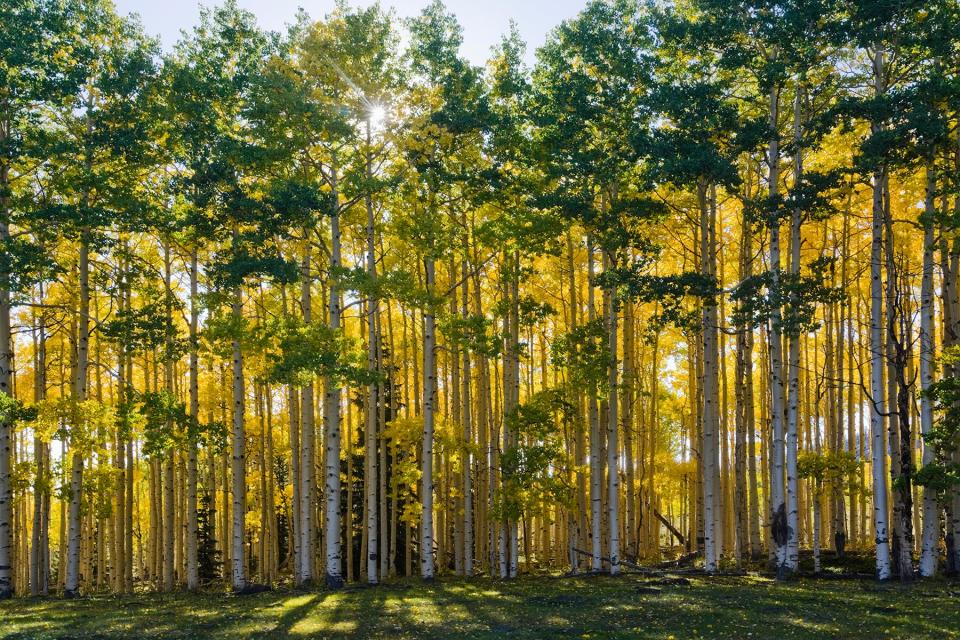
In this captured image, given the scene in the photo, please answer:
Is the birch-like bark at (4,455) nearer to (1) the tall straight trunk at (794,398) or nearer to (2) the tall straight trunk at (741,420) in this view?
(1) the tall straight trunk at (794,398)

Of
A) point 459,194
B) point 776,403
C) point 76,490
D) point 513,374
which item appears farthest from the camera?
point 459,194

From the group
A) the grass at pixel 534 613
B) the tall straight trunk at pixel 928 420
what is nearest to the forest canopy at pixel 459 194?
the tall straight trunk at pixel 928 420

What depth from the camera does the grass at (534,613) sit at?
1138 cm

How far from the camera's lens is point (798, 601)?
13992 mm

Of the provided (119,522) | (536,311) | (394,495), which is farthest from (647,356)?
(119,522)

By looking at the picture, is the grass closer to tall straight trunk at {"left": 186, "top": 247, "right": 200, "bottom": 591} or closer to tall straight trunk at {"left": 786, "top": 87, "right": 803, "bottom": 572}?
tall straight trunk at {"left": 786, "top": 87, "right": 803, "bottom": 572}

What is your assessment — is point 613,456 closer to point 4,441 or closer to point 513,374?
point 513,374

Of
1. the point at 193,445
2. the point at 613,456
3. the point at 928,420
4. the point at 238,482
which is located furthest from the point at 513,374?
the point at 928,420

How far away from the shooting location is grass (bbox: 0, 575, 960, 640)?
11375 millimetres

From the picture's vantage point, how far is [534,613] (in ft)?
43.8

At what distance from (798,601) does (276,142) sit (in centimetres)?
1414

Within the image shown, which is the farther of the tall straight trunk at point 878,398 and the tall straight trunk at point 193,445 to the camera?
the tall straight trunk at point 193,445

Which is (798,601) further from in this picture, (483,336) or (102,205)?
(102,205)

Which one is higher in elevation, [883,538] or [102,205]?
[102,205]
